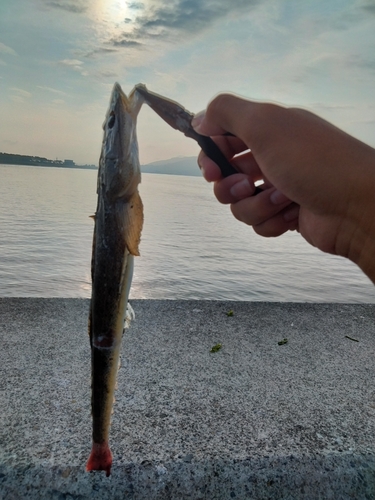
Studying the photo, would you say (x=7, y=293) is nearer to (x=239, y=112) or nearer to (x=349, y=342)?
(x=349, y=342)

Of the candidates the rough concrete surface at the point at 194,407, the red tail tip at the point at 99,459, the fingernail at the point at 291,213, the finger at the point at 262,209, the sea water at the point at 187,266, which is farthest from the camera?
the sea water at the point at 187,266

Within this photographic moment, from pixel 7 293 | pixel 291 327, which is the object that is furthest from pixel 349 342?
pixel 7 293

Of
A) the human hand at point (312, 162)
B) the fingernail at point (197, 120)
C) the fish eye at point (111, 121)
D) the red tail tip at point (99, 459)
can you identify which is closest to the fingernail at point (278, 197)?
the human hand at point (312, 162)

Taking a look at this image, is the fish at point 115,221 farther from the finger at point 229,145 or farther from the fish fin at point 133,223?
the finger at point 229,145

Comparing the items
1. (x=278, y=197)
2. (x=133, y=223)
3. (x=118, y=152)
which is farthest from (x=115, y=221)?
(x=278, y=197)

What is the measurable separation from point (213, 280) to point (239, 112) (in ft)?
26.5

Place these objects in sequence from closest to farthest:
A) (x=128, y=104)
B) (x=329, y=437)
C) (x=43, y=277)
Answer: (x=128, y=104) → (x=329, y=437) → (x=43, y=277)

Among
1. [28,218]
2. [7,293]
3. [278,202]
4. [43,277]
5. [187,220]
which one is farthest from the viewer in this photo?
[187,220]

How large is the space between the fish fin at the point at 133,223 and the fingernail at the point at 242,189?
3.61ft

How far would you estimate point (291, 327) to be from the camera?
5012mm

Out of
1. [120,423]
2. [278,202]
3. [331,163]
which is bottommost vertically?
[120,423]

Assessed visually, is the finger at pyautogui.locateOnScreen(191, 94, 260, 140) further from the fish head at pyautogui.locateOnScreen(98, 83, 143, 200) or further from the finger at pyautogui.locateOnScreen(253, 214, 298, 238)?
the finger at pyautogui.locateOnScreen(253, 214, 298, 238)

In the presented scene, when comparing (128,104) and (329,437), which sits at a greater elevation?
(128,104)

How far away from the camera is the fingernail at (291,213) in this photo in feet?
10.2
